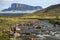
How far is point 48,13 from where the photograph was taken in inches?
144

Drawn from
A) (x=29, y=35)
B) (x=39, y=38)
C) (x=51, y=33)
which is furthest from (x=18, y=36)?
(x=51, y=33)

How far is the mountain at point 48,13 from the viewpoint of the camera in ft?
11.8

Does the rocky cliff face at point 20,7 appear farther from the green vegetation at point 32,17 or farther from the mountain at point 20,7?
the green vegetation at point 32,17

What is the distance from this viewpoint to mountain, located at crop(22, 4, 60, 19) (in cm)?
360

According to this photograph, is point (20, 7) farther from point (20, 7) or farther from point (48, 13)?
point (48, 13)

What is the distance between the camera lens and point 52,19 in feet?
11.8

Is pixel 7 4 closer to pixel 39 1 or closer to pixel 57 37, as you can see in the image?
pixel 39 1

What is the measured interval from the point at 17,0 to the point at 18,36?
1006 millimetres

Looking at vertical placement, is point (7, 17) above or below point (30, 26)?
above

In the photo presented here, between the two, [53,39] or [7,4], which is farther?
[7,4]

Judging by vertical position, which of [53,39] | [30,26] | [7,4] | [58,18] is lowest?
[53,39]

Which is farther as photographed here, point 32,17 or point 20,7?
Result: point 20,7

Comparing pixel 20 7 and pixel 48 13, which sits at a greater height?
pixel 20 7

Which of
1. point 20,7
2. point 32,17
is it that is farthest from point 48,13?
point 20,7
